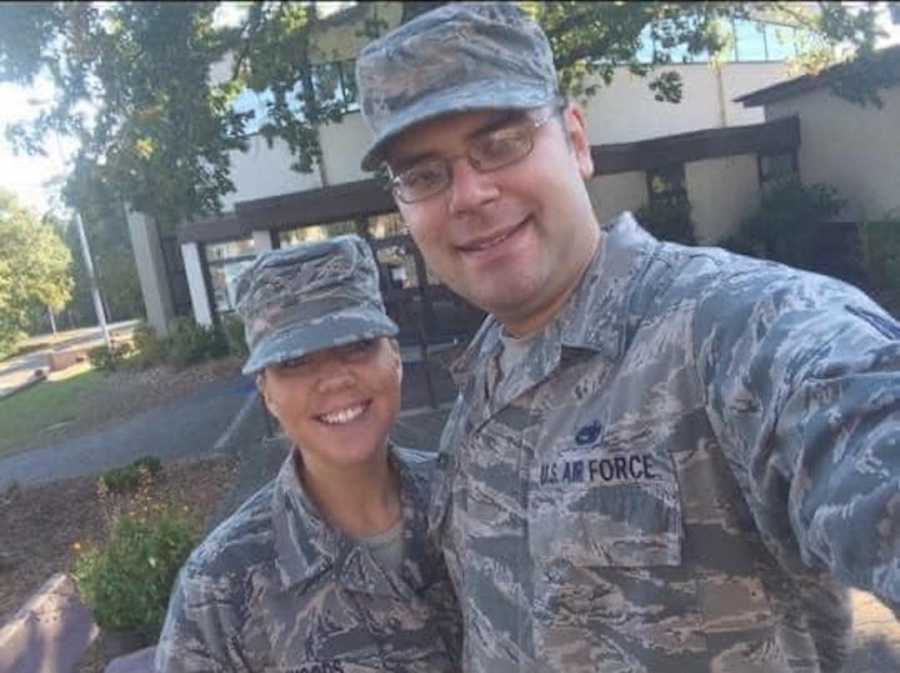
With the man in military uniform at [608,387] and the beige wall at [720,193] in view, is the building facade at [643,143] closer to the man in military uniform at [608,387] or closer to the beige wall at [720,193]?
the beige wall at [720,193]

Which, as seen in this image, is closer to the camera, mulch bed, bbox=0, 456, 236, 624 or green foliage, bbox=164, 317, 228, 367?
green foliage, bbox=164, 317, 228, 367

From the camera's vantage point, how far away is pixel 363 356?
5.19 ft

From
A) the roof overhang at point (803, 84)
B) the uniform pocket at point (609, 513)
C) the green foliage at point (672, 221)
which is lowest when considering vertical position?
the uniform pocket at point (609, 513)

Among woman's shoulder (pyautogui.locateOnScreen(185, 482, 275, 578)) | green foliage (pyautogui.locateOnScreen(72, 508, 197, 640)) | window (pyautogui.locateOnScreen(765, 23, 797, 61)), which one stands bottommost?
green foliage (pyautogui.locateOnScreen(72, 508, 197, 640))

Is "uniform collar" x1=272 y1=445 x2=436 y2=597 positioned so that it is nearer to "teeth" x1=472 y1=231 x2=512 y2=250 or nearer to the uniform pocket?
the uniform pocket

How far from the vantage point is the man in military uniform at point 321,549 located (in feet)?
5.16

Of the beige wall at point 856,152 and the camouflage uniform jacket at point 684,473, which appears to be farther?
the beige wall at point 856,152

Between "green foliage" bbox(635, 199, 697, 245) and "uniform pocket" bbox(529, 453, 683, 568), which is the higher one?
"green foliage" bbox(635, 199, 697, 245)

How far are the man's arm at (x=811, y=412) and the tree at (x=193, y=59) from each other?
263mm

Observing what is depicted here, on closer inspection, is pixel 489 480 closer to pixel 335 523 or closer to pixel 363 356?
pixel 363 356

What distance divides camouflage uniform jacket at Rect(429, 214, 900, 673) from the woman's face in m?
0.27

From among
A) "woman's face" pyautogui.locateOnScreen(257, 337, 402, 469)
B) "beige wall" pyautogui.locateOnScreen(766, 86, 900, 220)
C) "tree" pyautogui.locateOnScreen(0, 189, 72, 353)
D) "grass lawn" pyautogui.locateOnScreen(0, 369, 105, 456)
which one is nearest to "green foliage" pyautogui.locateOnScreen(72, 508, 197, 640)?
"tree" pyautogui.locateOnScreen(0, 189, 72, 353)

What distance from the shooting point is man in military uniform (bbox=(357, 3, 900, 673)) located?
0.90m

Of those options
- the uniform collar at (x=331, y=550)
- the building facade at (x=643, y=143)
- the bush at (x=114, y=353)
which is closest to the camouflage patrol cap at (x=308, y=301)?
the building facade at (x=643, y=143)
